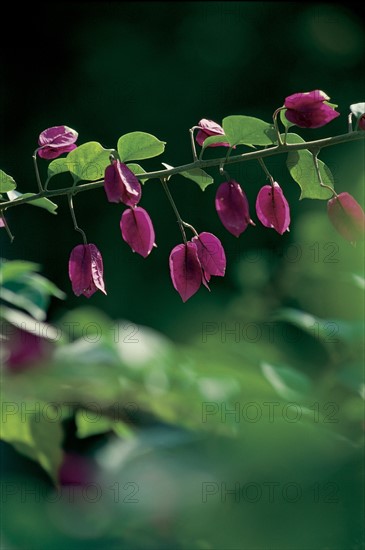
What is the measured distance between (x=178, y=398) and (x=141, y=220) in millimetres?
365

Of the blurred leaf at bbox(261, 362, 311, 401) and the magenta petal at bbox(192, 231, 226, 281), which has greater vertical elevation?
the magenta petal at bbox(192, 231, 226, 281)

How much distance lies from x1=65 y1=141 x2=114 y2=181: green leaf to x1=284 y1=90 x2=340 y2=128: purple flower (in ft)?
0.55

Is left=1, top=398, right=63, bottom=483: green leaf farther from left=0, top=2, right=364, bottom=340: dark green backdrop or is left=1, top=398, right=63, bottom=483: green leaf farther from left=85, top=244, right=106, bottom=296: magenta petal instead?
left=0, top=2, right=364, bottom=340: dark green backdrop

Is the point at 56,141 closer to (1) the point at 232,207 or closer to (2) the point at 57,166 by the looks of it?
(2) the point at 57,166

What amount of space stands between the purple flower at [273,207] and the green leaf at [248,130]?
0.07m

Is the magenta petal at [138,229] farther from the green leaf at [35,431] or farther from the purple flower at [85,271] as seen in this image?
the green leaf at [35,431]

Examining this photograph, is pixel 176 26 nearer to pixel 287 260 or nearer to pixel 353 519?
pixel 287 260

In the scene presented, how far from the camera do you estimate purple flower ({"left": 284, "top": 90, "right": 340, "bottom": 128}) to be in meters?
0.69

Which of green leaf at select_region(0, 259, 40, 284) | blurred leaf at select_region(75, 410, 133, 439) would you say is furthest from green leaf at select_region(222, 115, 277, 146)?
blurred leaf at select_region(75, 410, 133, 439)

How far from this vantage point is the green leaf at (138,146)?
0.71 meters

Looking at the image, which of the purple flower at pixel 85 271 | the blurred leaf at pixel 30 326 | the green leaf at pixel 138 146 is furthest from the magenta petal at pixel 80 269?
the blurred leaf at pixel 30 326

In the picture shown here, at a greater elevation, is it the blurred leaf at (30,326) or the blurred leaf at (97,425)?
the blurred leaf at (30,326)

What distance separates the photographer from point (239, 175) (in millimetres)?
2906

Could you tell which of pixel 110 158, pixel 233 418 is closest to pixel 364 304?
pixel 233 418
